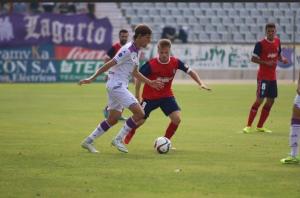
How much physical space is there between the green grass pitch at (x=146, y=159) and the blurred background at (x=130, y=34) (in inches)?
624

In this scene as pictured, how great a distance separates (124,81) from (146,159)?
1445 mm

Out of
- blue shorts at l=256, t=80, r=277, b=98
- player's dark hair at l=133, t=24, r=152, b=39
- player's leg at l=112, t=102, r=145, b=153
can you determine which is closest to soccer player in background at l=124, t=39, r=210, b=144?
player's leg at l=112, t=102, r=145, b=153

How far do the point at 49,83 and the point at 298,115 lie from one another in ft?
89.6

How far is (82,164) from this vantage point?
11398 millimetres

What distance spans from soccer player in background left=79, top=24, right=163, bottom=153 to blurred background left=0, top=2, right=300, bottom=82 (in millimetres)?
24405

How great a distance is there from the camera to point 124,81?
42.1 ft

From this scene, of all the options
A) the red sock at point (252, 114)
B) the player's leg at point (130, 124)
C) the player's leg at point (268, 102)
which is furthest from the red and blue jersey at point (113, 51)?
the player's leg at point (130, 124)

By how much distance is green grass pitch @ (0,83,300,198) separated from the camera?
9359 millimetres

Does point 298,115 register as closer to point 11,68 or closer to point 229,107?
point 229,107

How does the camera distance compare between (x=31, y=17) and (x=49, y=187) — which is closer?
(x=49, y=187)

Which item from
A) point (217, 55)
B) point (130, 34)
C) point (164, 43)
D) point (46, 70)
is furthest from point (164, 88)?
point (130, 34)

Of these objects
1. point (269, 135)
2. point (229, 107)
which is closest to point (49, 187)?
point (269, 135)

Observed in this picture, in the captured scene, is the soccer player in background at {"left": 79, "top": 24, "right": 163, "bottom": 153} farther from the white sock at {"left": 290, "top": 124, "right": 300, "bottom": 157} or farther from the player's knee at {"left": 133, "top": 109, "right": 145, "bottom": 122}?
the white sock at {"left": 290, "top": 124, "right": 300, "bottom": 157}

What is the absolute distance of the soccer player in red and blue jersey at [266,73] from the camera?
1722 cm
